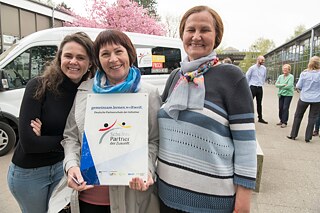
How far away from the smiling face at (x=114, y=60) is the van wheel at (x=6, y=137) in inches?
188

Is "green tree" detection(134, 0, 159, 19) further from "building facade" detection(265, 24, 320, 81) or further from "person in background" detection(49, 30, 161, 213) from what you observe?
"person in background" detection(49, 30, 161, 213)

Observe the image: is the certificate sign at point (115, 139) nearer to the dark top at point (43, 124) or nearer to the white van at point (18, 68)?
the dark top at point (43, 124)

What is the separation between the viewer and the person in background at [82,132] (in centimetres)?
161

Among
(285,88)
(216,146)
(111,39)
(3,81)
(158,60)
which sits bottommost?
(216,146)

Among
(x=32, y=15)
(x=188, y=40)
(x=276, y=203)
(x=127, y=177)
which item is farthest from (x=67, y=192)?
(x=32, y=15)

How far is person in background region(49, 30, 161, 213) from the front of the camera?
161 cm

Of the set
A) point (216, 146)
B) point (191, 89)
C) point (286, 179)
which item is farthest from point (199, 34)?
point (286, 179)

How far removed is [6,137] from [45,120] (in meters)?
4.42

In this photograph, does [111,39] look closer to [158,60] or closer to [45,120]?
[45,120]

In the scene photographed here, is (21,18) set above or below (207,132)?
above

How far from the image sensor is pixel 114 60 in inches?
64.0

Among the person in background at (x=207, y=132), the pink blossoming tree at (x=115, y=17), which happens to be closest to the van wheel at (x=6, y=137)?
the person in background at (x=207, y=132)

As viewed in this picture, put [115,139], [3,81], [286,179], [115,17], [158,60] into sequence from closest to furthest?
[115,139]
[286,179]
[3,81]
[158,60]
[115,17]

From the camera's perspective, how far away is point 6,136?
213 inches
